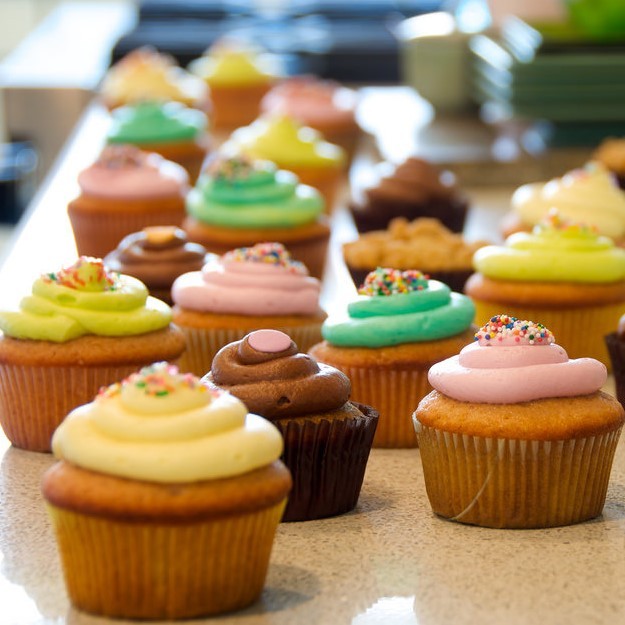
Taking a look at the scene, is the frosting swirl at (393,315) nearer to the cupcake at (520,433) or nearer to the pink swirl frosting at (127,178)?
the cupcake at (520,433)

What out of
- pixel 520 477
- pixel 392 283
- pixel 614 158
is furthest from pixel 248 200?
pixel 520 477

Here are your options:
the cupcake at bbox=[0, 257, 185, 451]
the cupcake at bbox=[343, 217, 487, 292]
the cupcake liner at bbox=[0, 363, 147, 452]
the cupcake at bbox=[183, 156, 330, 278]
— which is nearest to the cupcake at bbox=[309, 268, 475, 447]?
the cupcake at bbox=[0, 257, 185, 451]

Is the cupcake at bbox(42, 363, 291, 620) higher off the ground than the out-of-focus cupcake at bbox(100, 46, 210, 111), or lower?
higher

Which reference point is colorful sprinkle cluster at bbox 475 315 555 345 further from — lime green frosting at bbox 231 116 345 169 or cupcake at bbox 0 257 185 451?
lime green frosting at bbox 231 116 345 169

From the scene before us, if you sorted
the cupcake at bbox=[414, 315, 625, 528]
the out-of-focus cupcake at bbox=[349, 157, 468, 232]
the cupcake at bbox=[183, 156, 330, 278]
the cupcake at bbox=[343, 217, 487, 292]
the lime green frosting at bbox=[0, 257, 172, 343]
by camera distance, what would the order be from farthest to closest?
1. the out-of-focus cupcake at bbox=[349, 157, 468, 232]
2. the cupcake at bbox=[183, 156, 330, 278]
3. the cupcake at bbox=[343, 217, 487, 292]
4. the lime green frosting at bbox=[0, 257, 172, 343]
5. the cupcake at bbox=[414, 315, 625, 528]

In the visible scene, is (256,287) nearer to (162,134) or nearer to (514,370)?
(514,370)

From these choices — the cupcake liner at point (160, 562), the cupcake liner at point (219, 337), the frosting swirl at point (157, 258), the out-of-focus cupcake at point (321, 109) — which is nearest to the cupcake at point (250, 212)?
the frosting swirl at point (157, 258)
